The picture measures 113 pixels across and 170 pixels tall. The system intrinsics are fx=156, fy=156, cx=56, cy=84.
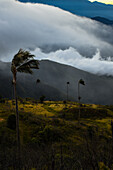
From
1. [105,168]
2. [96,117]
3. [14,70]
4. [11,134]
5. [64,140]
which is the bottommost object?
[96,117]

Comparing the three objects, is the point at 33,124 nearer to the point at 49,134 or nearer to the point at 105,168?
the point at 49,134

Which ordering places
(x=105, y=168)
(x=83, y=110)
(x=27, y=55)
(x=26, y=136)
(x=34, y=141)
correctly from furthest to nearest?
(x=83, y=110) < (x=26, y=136) < (x=34, y=141) < (x=27, y=55) < (x=105, y=168)

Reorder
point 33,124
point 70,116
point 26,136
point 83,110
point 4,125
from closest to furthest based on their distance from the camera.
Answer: point 26,136 < point 4,125 < point 33,124 < point 70,116 < point 83,110

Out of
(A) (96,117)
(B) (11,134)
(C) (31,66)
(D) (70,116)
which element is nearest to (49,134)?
(B) (11,134)

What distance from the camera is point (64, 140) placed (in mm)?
31750

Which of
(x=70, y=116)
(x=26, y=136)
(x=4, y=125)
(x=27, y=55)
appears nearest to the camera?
(x=27, y=55)

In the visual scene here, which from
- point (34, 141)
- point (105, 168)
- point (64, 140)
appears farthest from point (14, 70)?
point (64, 140)

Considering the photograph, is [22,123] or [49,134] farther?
[22,123]

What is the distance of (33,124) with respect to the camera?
3741cm

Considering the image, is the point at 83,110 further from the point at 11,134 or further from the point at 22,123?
the point at 11,134

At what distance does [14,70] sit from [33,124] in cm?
2398

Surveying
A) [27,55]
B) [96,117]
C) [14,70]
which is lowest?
[96,117]

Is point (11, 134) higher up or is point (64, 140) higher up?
point (11, 134)

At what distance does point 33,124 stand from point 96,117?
52.3 metres
